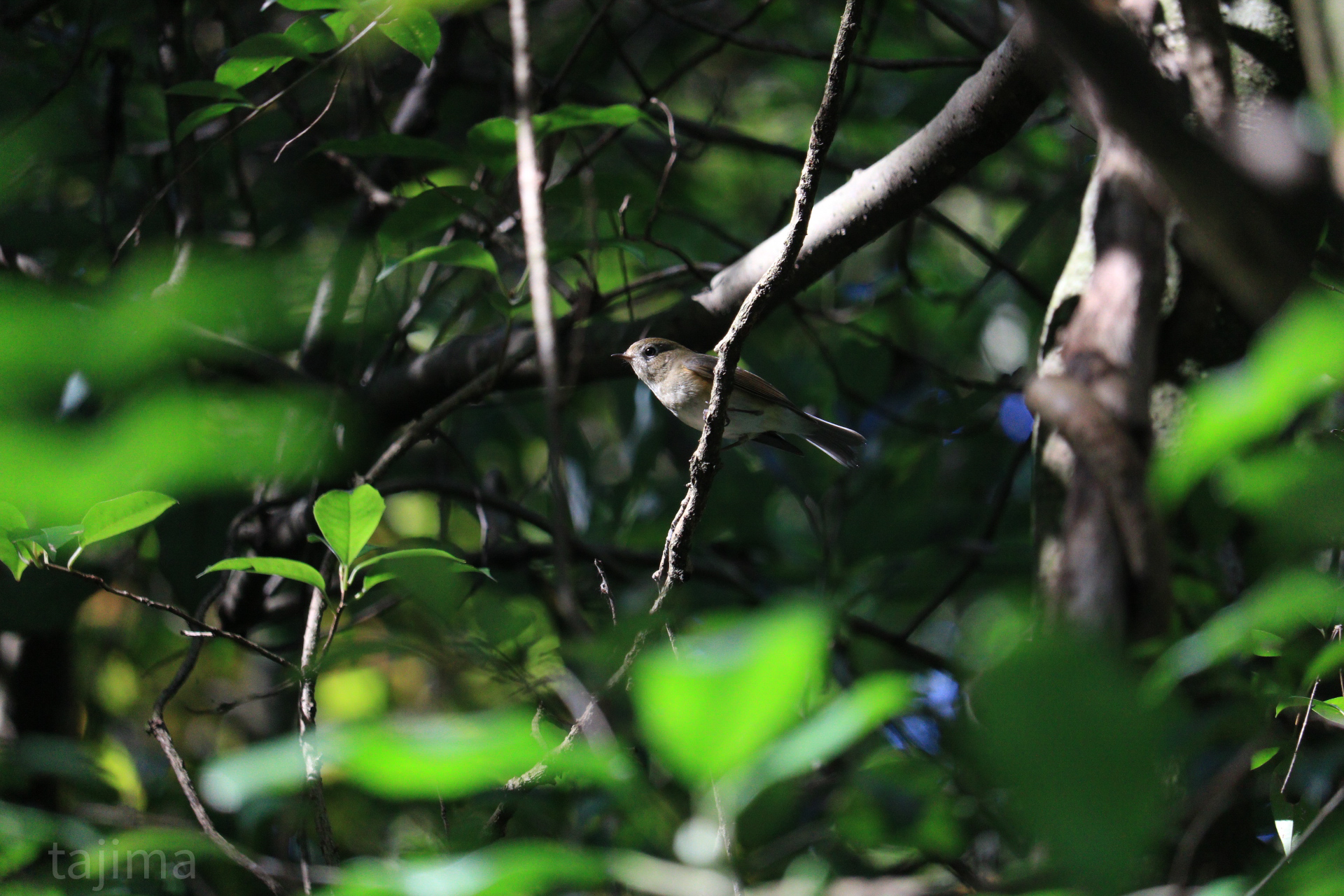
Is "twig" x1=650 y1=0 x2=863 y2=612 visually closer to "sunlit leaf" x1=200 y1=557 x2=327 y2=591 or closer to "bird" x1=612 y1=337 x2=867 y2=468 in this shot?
"sunlit leaf" x1=200 y1=557 x2=327 y2=591

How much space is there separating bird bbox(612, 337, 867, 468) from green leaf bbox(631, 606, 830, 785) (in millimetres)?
3101

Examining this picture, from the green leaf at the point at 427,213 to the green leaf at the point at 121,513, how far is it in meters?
1.27

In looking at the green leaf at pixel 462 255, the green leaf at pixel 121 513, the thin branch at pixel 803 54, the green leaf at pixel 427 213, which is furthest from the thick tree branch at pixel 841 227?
the green leaf at pixel 121 513

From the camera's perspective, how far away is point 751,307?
187cm

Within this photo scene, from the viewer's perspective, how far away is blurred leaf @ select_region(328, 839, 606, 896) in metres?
0.69

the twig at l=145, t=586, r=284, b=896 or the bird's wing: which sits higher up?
the bird's wing

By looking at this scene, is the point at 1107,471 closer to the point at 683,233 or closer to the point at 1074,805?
the point at 1074,805

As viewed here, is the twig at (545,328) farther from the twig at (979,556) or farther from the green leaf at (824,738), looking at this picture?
the twig at (979,556)

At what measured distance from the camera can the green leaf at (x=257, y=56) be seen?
2.42 m

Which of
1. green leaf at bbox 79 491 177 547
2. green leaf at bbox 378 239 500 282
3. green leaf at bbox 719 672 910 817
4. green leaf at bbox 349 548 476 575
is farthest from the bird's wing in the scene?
green leaf at bbox 719 672 910 817

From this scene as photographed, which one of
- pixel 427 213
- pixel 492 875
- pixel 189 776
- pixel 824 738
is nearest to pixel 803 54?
pixel 427 213

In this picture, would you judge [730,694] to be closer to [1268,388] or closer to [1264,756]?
[1268,388]

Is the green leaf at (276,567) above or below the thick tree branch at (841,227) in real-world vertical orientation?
below

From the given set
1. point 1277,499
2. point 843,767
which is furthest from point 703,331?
point 1277,499
